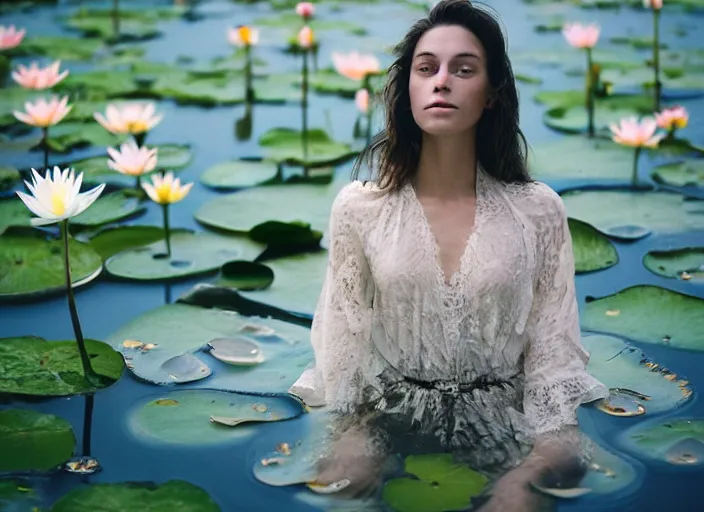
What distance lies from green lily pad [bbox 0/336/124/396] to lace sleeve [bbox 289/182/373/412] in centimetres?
55

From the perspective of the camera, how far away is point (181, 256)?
9.58 feet

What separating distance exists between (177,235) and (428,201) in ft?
4.38

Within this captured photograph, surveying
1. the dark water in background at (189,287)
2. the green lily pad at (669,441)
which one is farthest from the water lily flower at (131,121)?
the green lily pad at (669,441)

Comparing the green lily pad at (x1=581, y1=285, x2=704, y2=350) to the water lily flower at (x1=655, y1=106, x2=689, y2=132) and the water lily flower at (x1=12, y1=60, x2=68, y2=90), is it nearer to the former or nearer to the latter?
the water lily flower at (x1=655, y1=106, x2=689, y2=132)

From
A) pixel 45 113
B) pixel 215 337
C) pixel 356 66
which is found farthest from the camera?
pixel 356 66

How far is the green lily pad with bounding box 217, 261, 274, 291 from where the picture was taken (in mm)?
2701

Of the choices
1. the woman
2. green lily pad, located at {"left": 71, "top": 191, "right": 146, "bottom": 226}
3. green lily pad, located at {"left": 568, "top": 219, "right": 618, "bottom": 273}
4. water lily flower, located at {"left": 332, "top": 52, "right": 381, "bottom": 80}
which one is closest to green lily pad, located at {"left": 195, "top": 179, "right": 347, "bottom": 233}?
green lily pad, located at {"left": 71, "top": 191, "right": 146, "bottom": 226}

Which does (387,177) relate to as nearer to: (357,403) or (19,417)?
(357,403)

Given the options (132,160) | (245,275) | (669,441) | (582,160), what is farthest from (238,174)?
(669,441)

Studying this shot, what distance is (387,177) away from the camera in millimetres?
1933

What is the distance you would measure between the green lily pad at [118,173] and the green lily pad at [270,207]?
44 centimetres

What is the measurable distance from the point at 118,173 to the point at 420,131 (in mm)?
1969

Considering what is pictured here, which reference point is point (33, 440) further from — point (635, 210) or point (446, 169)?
point (635, 210)

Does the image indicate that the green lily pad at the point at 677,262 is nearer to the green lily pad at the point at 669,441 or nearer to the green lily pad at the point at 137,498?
the green lily pad at the point at 669,441
